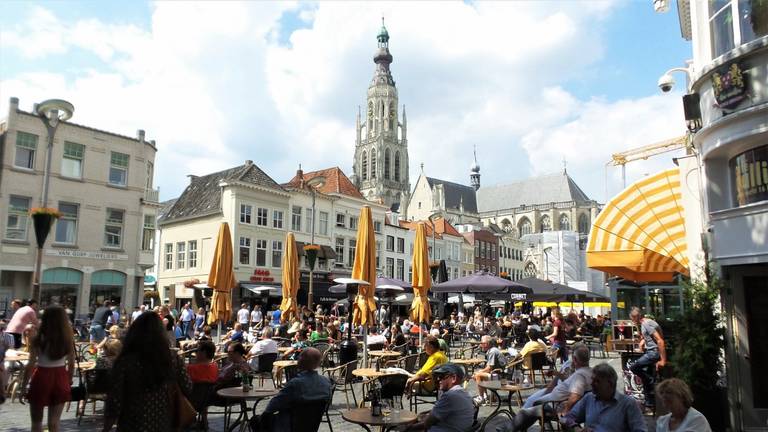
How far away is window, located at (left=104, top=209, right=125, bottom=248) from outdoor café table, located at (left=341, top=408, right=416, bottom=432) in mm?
24233

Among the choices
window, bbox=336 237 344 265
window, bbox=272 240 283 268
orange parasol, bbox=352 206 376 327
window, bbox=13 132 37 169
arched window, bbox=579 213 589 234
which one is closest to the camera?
orange parasol, bbox=352 206 376 327

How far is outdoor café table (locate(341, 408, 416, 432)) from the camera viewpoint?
5.24 m

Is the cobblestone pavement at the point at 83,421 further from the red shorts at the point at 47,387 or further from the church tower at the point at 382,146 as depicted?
the church tower at the point at 382,146

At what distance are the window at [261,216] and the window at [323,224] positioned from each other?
4.39 meters

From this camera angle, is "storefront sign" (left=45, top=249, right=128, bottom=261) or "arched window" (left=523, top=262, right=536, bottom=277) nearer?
"storefront sign" (left=45, top=249, right=128, bottom=261)

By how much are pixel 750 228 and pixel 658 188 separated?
8.67 feet

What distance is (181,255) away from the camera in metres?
36.0

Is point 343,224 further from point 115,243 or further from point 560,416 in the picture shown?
point 560,416

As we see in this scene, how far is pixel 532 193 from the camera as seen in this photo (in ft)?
326

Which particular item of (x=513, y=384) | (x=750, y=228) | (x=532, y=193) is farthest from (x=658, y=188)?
(x=532, y=193)

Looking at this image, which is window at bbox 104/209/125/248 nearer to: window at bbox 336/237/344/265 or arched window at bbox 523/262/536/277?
window at bbox 336/237/344/265

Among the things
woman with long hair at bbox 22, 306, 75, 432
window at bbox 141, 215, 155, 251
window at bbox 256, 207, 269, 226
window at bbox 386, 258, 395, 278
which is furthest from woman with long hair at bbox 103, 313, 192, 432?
window at bbox 386, 258, 395, 278

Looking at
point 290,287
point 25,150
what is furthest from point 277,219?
point 290,287

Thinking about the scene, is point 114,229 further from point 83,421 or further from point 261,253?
point 83,421
